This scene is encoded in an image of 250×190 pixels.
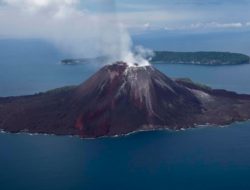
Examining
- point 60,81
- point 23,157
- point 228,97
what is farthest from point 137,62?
point 60,81

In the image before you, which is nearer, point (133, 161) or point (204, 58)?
point (133, 161)

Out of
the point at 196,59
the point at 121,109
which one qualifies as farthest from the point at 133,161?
the point at 196,59

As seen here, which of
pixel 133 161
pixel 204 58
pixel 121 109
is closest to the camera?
pixel 133 161

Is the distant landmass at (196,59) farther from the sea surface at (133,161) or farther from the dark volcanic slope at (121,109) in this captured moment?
the sea surface at (133,161)

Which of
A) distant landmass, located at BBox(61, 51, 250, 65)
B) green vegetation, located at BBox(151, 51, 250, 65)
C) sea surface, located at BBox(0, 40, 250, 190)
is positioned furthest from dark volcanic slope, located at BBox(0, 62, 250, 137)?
distant landmass, located at BBox(61, 51, 250, 65)

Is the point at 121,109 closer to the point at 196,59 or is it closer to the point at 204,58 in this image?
the point at 196,59

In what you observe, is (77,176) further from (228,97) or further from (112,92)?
(228,97)
